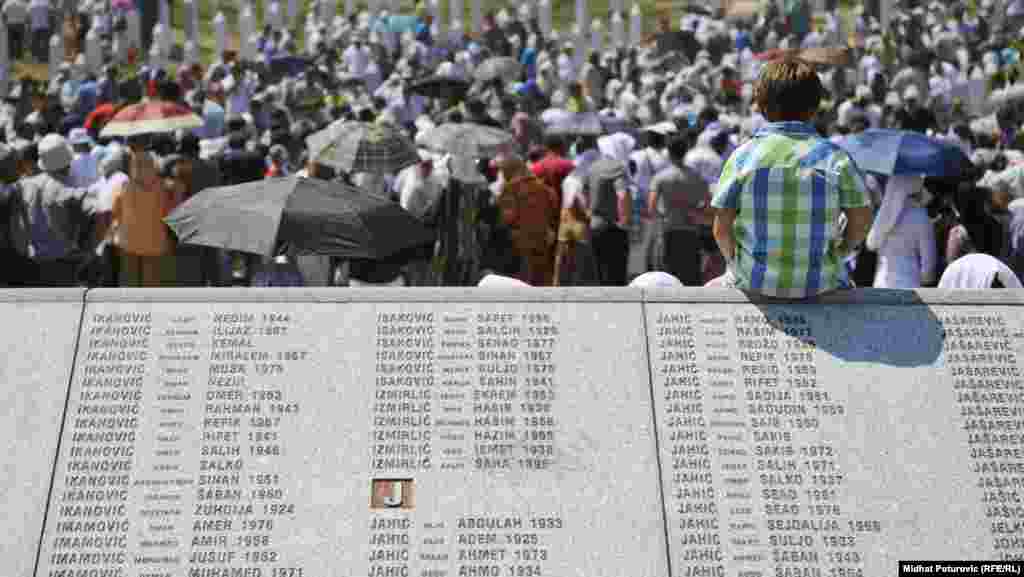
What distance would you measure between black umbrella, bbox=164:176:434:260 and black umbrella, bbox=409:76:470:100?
9287mm

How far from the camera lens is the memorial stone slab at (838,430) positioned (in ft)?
16.4

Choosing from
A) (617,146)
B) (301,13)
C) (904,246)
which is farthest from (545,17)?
(904,246)

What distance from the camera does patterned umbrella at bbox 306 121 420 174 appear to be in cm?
1038

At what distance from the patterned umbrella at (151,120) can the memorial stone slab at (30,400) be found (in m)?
6.35

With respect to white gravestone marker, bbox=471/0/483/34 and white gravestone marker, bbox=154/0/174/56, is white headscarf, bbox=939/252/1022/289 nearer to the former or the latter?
white gravestone marker, bbox=154/0/174/56

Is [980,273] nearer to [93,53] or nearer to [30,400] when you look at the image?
[30,400]

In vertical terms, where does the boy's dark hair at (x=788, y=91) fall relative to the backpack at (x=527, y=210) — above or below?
above

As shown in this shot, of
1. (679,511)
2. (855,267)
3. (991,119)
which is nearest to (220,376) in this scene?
(679,511)

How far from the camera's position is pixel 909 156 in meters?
9.07

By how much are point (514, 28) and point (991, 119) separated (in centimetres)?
1983

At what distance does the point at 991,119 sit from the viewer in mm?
15891

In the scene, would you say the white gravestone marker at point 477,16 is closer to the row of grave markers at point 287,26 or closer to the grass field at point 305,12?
the row of grave markers at point 287,26

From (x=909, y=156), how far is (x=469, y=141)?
3682mm

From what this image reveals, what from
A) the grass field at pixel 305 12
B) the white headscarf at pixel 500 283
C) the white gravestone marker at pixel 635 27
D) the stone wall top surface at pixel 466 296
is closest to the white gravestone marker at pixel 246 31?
the grass field at pixel 305 12
